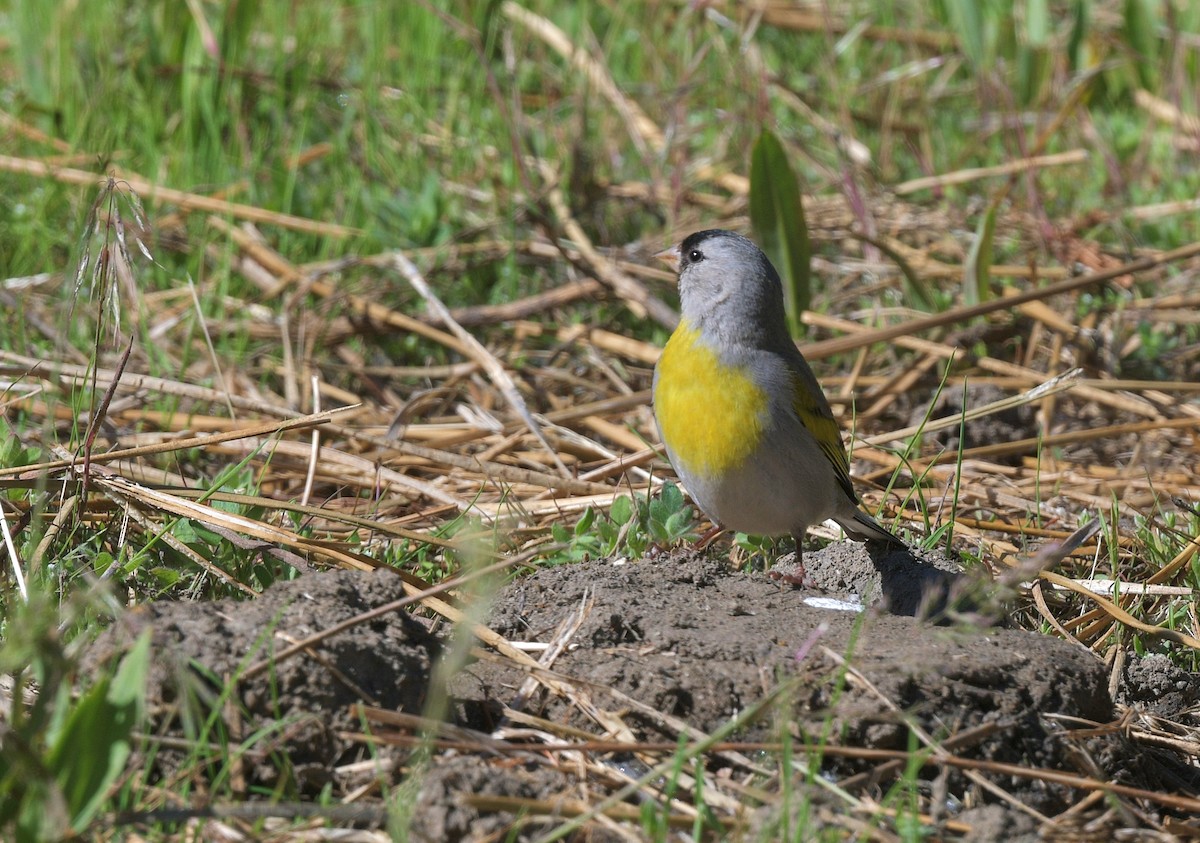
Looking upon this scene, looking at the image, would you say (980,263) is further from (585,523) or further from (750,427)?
(585,523)

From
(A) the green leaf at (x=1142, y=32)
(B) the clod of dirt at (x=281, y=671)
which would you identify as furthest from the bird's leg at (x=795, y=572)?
(A) the green leaf at (x=1142, y=32)

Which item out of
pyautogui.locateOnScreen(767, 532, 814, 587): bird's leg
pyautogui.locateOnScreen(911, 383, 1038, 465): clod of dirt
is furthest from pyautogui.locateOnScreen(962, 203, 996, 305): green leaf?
pyautogui.locateOnScreen(767, 532, 814, 587): bird's leg

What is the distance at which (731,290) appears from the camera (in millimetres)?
4184

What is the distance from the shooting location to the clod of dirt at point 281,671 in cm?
247

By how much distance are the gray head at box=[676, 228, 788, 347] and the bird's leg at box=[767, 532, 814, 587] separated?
0.66 meters

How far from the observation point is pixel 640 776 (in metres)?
2.64

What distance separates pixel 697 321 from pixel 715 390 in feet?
1.15

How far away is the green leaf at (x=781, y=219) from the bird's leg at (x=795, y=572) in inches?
68.8

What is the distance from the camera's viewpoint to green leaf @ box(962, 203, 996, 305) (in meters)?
5.28

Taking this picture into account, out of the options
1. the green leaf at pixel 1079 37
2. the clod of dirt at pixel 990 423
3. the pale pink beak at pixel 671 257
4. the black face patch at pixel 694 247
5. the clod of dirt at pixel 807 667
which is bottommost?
the clod of dirt at pixel 990 423

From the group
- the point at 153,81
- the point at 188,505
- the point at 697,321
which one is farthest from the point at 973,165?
the point at 188,505

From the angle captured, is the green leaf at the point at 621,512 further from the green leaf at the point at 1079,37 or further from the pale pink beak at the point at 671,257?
the green leaf at the point at 1079,37

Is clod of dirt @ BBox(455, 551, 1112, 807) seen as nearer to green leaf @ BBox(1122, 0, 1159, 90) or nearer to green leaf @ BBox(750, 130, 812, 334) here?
green leaf @ BBox(750, 130, 812, 334)

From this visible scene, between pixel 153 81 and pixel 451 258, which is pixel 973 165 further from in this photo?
pixel 153 81
